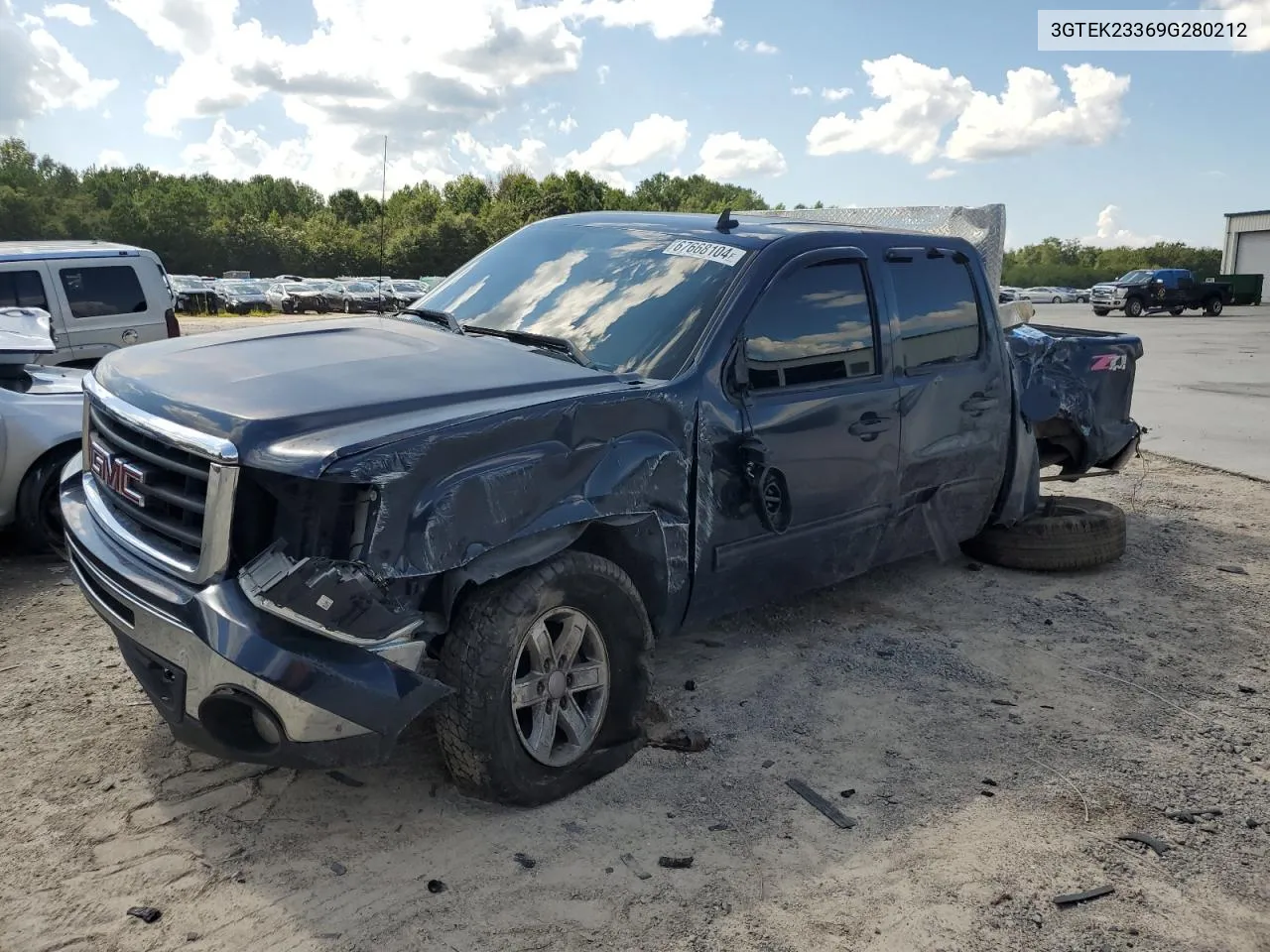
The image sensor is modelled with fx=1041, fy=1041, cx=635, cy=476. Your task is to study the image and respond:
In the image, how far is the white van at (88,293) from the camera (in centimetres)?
970

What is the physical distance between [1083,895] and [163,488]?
2.93 m

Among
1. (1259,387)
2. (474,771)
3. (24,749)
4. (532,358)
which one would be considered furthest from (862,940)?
(1259,387)

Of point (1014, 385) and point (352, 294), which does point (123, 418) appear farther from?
point (352, 294)

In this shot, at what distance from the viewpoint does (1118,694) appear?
A: 4.44 metres

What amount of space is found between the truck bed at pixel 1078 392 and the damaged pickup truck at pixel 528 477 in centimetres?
84

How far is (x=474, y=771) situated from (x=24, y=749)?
171 cm

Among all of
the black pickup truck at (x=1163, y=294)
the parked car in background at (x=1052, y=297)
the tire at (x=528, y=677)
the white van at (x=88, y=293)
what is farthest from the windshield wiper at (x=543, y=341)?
the parked car in background at (x=1052, y=297)

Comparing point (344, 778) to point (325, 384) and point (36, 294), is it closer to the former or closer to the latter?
point (325, 384)

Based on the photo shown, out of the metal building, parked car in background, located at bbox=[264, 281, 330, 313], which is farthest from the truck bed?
the metal building

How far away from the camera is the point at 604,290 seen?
13.8 feet

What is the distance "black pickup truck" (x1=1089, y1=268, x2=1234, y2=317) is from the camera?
3916cm

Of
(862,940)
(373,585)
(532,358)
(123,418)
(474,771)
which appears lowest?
(862,940)

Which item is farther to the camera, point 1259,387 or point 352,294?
point 352,294

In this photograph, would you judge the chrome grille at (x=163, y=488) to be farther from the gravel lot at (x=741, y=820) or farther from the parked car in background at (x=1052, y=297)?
the parked car in background at (x=1052, y=297)
